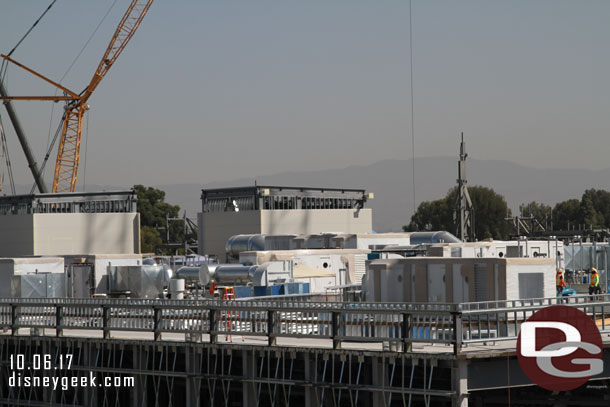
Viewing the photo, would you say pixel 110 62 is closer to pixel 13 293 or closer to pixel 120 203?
pixel 120 203

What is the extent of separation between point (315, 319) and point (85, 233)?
73.8 metres

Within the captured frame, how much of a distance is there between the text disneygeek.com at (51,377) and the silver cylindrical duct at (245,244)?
123 feet

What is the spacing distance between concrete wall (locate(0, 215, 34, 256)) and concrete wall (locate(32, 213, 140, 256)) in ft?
2.09

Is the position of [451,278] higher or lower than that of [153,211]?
lower

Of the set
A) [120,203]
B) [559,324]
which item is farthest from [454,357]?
[120,203]

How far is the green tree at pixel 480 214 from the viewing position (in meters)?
173

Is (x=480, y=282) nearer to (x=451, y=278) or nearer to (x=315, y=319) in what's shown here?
(x=451, y=278)

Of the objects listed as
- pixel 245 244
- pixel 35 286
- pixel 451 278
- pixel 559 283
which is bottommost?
pixel 559 283

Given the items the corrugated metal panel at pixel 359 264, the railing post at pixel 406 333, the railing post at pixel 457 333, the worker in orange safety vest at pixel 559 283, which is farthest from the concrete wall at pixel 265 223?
the railing post at pixel 457 333

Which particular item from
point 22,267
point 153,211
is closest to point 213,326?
point 22,267

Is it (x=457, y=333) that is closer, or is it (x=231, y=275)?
(x=457, y=333)

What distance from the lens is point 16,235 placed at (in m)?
95.8

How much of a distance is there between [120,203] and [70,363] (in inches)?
2943

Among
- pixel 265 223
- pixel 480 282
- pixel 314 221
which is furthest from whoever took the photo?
pixel 314 221
